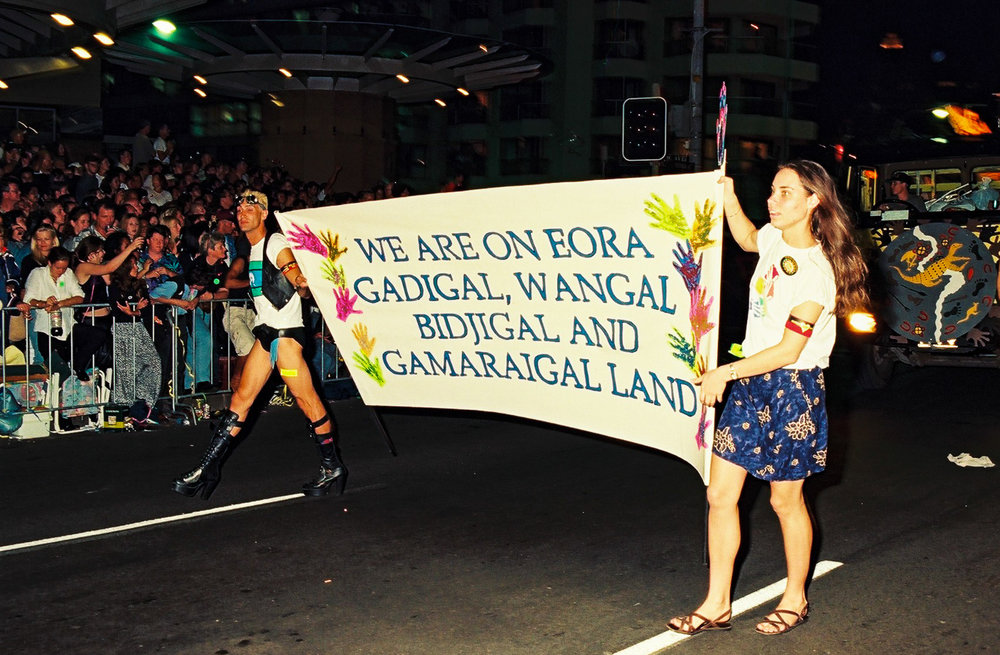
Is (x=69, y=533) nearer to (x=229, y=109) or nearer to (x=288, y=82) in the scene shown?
(x=288, y=82)

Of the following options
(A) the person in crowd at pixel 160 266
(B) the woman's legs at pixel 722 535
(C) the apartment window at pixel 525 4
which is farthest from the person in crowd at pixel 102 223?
(C) the apartment window at pixel 525 4

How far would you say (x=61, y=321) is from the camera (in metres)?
10.4

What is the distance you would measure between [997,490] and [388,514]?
4.19m

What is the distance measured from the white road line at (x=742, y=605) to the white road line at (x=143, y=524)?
3.29 meters

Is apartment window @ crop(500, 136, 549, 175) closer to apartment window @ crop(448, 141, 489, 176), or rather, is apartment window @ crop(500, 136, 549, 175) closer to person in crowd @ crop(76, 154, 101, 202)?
apartment window @ crop(448, 141, 489, 176)

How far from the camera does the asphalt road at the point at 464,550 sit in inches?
195

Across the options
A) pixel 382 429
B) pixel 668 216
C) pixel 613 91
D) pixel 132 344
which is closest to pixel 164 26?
pixel 132 344

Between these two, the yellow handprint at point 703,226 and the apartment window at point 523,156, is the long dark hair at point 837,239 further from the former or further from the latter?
the apartment window at point 523,156

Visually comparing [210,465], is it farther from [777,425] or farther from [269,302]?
[777,425]

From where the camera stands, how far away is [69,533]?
6637 mm

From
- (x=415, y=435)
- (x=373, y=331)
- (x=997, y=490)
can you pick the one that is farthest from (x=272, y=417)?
(x=997, y=490)

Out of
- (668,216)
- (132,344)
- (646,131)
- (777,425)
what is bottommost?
(132,344)

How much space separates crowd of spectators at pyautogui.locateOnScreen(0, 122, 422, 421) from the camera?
34.3 feet

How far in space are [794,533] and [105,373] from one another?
7570mm
